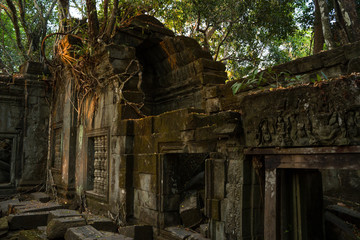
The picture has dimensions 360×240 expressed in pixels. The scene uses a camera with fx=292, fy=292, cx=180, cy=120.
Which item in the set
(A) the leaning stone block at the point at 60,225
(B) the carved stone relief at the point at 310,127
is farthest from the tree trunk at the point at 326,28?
(A) the leaning stone block at the point at 60,225

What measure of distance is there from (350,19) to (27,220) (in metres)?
8.70

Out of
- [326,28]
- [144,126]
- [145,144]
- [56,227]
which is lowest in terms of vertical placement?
[56,227]

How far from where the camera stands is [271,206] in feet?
9.61

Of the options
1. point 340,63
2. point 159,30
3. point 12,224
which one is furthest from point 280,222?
point 159,30

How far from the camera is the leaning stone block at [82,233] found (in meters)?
4.70

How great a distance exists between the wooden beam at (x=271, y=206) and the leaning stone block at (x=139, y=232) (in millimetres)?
2664

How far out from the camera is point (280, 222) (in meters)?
2.93

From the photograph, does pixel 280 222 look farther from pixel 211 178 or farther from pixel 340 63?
pixel 340 63

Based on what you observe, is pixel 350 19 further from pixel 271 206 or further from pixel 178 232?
pixel 178 232

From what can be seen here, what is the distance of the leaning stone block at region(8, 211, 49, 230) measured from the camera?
20.0ft

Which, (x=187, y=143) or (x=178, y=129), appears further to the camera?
(x=178, y=129)

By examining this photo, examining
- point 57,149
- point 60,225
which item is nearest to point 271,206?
point 60,225

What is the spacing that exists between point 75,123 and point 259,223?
6512 mm

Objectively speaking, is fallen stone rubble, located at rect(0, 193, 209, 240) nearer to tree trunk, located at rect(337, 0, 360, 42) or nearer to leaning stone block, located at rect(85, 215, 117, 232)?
leaning stone block, located at rect(85, 215, 117, 232)
